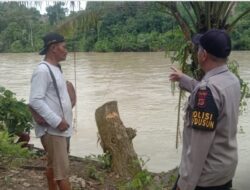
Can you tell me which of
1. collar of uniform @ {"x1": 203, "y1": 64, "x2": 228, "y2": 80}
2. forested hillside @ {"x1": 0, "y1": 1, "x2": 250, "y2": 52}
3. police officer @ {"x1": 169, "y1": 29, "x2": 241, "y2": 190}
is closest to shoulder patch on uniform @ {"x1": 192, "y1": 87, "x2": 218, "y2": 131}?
police officer @ {"x1": 169, "y1": 29, "x2": 241, "y2": 190}

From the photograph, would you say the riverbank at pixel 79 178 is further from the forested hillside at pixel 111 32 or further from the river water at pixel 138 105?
the forested hillside at pixel 111 32

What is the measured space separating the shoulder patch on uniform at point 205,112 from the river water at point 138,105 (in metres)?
4.23

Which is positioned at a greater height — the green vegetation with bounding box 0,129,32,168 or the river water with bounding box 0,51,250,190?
the green vegetation with bounding box 0,129,32,168

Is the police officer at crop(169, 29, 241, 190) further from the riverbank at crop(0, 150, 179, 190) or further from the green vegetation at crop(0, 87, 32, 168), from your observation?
the green vegetation at crop(0, 87, 32, 168)

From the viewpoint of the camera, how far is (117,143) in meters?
5.64

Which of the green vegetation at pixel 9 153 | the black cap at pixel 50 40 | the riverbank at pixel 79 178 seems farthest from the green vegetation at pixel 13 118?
the black cap at pixel 50 40

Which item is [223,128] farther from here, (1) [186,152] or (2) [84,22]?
(2) [84,22]

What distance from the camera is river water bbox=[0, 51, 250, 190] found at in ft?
27.7

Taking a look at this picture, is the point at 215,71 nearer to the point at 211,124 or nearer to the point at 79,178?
the point at 211,124

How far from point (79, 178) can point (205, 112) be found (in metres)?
3.24

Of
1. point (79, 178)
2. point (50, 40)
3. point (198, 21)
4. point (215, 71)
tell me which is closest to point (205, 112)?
point (215, 71)

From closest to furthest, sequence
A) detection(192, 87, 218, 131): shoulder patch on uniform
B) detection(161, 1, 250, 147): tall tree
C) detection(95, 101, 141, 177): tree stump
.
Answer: detection(192, 87, 218, 131): shoulder patch on uniform
detection(95, 101, 141, 177): tree stump
detection(161, 1, 250, 147): tall tree

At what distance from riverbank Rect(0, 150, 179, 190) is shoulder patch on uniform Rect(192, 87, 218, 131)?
2738 millimetres

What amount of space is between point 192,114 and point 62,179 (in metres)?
1.78
